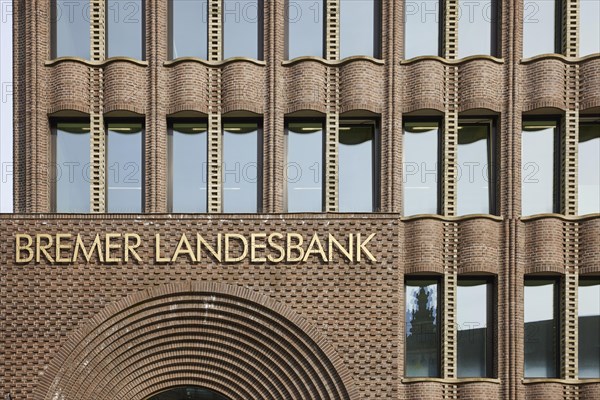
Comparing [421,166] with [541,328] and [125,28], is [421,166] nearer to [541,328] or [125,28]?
[541,328]

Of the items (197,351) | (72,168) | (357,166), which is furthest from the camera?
(357,166)

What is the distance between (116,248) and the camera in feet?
55.2

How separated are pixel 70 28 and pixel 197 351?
29.3 feet

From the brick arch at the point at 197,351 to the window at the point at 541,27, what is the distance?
367 inches

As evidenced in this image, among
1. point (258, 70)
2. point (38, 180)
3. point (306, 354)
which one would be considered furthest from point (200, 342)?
point (258, 70)

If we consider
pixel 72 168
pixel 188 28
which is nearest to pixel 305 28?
pixel 188 28

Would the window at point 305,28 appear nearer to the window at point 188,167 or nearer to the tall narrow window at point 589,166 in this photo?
the window at point 188,167

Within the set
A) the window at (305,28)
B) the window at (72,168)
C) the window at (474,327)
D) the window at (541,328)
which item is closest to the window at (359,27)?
the window at (305,28)

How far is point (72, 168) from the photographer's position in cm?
1766

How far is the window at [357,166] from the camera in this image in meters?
17.7

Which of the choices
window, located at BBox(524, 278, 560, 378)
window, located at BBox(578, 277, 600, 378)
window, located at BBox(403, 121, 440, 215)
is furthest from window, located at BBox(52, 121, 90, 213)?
window, located at BBox(578, 277, 600, 378)

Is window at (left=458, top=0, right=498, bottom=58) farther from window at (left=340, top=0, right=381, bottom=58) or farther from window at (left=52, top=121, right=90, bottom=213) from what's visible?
window at (left=52, top=121, right=90, bottom=213)

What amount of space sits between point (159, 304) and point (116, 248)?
1.73 m

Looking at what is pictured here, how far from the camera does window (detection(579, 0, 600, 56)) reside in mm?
17969
